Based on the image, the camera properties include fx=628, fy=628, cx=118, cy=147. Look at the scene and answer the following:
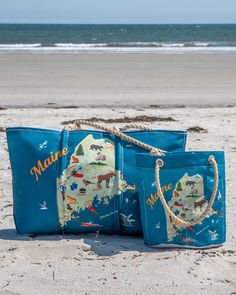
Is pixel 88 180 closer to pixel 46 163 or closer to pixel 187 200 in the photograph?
pixel 46 163

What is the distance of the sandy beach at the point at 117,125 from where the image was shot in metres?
3.25

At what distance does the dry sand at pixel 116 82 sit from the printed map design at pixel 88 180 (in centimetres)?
703

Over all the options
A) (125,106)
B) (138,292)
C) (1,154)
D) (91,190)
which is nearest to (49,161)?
(91,190)

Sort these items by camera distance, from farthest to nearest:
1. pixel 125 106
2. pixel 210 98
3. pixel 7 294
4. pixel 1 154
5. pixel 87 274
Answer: pixel 210 98
pixel 125 106
pixel 1 154
pixel 87 274
pixel 7 294

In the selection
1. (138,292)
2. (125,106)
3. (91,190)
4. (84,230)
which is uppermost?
(125,106)

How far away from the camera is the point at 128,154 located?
3.82 metres

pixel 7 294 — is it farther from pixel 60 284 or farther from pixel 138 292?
pixel 138 292

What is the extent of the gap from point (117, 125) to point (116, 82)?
711 centimetres

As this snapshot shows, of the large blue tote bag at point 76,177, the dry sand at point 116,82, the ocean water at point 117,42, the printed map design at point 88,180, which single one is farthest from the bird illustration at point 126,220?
the ocean water at point 117,42

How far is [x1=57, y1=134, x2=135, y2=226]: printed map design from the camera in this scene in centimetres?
378

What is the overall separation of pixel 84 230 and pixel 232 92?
949cm

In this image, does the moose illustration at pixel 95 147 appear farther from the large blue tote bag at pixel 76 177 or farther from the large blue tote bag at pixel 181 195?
the large blue tote bag at pixel 181 195

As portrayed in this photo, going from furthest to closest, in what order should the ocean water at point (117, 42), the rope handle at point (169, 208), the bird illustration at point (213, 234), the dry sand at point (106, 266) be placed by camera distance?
the ocean water at point (117, 42) → the bird illustration at point (213, 234) → the rope handle at point (169, 208) → the dry sand at point (106, 266)

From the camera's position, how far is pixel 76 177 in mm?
3793
